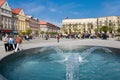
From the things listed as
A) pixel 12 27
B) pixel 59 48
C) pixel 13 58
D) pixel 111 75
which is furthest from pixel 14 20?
pixel 111 75

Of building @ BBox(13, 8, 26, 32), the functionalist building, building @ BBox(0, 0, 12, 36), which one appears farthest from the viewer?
the functionalist building

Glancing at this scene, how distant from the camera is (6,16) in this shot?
81250 millimetres

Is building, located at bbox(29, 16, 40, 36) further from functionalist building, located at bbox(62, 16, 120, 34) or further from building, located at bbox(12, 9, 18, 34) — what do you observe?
functionalist building, located at bbox(62, 16, 120, 34)

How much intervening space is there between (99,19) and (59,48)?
13572 centimetres

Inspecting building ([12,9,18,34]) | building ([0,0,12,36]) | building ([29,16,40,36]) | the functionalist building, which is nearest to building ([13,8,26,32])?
building ([12,9,18,34])

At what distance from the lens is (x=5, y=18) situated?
80.1m

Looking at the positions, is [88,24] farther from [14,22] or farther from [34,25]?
[14,22]

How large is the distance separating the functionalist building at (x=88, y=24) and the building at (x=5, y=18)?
68896 mm

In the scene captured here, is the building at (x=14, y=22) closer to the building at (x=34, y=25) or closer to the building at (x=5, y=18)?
the building at (x=5, y=18)

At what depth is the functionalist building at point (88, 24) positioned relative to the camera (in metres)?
151

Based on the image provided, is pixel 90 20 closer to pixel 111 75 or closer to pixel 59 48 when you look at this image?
pixel 59 48

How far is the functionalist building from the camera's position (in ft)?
495

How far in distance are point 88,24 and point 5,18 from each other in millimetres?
87300

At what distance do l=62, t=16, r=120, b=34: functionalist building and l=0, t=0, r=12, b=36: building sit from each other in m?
68.9
